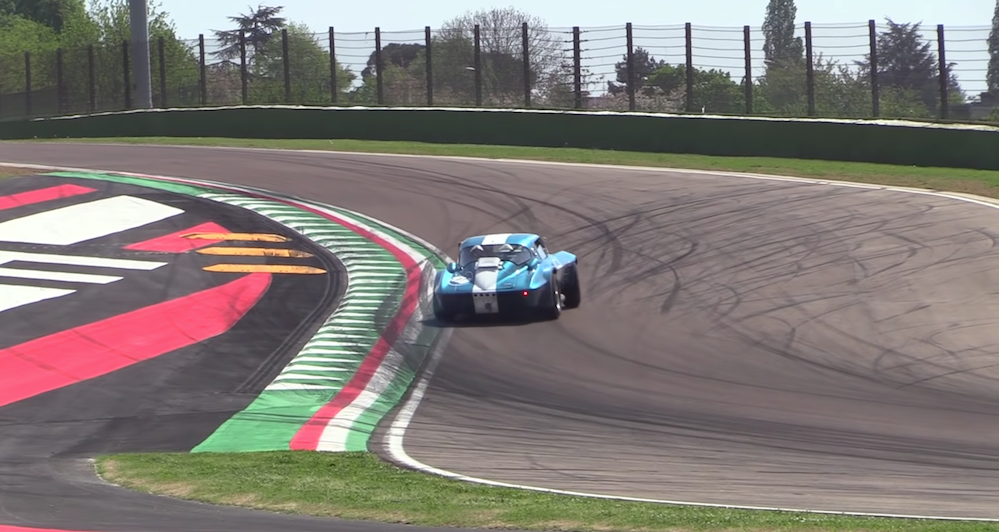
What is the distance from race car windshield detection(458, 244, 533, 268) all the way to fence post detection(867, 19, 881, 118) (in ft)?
44.8

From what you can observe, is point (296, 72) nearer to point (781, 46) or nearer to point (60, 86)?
point (60, 86)

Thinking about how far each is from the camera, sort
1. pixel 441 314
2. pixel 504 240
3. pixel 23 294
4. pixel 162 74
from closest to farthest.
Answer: pixel 441 314 < pixel 504 240 < pixel 23 294 < pixel 162 74

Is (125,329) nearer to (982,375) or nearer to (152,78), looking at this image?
(982,375)

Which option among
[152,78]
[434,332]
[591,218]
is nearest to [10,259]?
[434,332]

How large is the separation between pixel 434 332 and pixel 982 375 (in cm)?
657

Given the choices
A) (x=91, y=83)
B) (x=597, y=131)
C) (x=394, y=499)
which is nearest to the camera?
(x=394, y=499)

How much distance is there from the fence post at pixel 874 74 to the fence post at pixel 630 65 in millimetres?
5783

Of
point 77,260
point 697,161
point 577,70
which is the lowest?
point 77,260

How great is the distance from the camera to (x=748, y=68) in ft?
91.9

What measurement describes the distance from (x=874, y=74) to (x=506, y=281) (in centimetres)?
1454

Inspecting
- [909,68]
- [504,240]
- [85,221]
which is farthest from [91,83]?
[504,240]

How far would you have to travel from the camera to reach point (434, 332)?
50.1 feet

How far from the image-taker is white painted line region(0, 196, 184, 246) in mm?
20484

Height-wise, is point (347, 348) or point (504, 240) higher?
point (504, 240)
